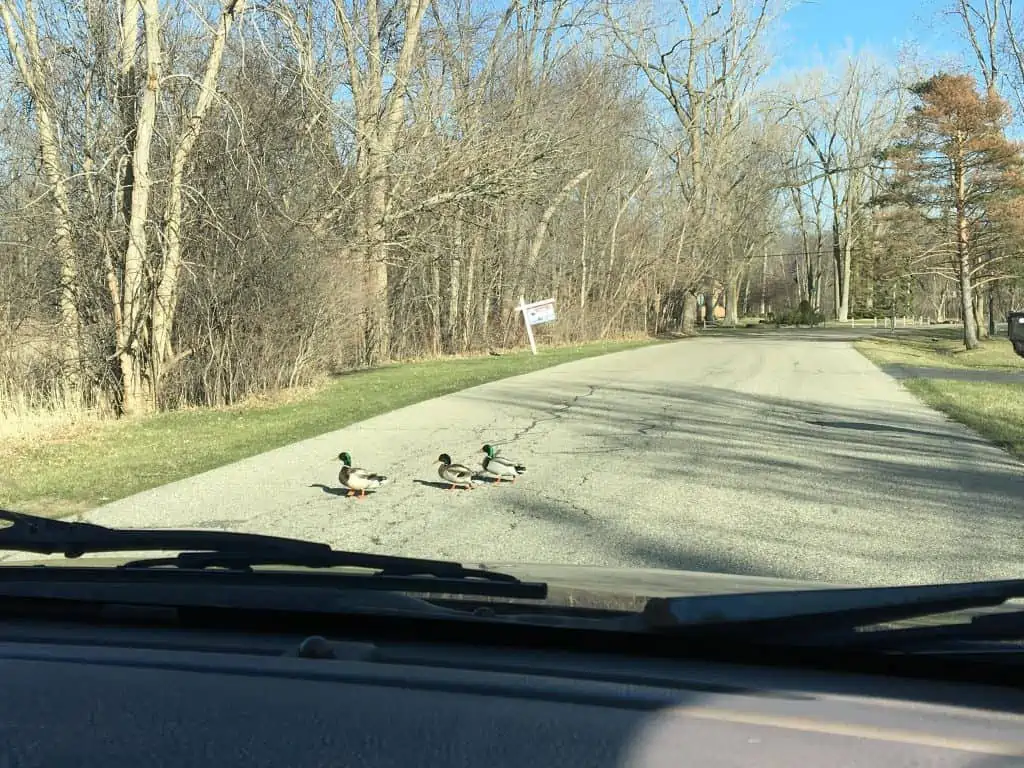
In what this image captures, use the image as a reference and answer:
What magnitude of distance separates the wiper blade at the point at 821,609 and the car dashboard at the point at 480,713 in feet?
0.31

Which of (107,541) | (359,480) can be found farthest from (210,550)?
(359,480)

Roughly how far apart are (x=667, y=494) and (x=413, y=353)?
23.5 metres

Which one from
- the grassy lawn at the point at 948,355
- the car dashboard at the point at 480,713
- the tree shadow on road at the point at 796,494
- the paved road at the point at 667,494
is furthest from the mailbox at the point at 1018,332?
the car dashboard at the point at 480,713

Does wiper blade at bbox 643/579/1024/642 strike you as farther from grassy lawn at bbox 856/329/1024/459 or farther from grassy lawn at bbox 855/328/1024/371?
grassy lawn at bbox 855/328/1024/371

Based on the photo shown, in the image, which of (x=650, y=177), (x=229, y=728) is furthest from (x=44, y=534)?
(x=650, y=177)

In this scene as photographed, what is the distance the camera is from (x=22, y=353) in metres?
15.7

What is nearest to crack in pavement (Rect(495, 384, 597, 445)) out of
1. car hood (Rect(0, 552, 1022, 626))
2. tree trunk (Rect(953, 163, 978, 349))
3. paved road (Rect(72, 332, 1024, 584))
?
paved road (Rect(72, 332, 1024, 584))

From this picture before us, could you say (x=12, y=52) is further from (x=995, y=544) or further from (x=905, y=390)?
(x=905, y=390)

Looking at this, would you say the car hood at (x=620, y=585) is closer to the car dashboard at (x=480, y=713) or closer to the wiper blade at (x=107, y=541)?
the wiper blade at (x=107, y=541)

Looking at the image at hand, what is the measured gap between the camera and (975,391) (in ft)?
57.9

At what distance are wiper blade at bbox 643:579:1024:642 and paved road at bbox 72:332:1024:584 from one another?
340 centimetres

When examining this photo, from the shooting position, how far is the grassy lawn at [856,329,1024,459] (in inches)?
488

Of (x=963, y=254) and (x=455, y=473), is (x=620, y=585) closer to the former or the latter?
(x=455, y=473)

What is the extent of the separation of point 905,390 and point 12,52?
55.9 ft
